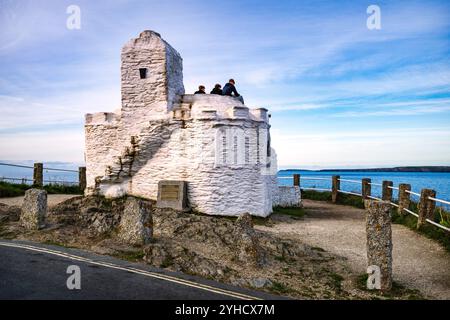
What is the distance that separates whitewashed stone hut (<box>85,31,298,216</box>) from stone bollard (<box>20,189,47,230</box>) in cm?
513

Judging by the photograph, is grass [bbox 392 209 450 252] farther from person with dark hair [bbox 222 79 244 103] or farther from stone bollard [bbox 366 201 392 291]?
person with dark hair [bbox 222 79 244 103]

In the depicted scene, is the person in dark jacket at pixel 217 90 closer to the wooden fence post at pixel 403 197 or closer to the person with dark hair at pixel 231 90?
the person with dark hair at pixel 231 90

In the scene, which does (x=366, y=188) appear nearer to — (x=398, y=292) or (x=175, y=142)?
(x=175, y=142)

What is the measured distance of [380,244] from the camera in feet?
26.9

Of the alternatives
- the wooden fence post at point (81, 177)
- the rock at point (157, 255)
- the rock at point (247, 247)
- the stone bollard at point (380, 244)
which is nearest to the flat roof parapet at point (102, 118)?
the wooden fence post at point (81, 177)

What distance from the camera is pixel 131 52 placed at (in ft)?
53.5

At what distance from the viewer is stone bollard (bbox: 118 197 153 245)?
10.1 m

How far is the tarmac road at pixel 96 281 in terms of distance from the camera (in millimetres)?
6168

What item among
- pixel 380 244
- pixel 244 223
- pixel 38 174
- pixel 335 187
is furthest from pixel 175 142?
pixel 38 174

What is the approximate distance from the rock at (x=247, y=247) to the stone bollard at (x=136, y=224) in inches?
96.9

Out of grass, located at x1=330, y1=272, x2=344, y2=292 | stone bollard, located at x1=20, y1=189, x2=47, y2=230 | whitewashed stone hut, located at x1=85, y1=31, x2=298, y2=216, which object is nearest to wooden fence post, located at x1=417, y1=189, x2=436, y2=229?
grass, located at x1=330, y1=272, x2=344, y2=292
